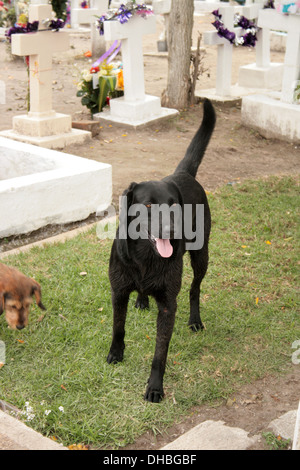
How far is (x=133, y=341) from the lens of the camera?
160 inches

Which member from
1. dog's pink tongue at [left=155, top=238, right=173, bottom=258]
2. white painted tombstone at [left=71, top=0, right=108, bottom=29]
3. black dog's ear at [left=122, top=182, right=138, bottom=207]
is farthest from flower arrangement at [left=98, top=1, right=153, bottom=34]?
dog's pink tongue at [left=155, top=238, right=173, bottom=258]

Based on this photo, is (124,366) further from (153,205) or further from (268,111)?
(268,111)

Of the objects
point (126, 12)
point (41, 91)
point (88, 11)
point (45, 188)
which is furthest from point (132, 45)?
point (88, 11)

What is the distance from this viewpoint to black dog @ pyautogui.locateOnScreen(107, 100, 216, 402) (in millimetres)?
3186

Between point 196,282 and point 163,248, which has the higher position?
point 163,248

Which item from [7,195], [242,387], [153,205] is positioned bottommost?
[242,387]

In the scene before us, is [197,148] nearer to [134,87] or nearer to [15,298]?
[15,298]

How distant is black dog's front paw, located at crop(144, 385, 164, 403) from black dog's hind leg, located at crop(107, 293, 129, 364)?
0.41 meters

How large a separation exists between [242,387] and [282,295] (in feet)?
4.28

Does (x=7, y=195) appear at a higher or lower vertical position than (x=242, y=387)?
higher

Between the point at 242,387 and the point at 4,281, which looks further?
the point at 242,387

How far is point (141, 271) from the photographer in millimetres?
3371

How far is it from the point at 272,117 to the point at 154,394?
6795 millimetres
